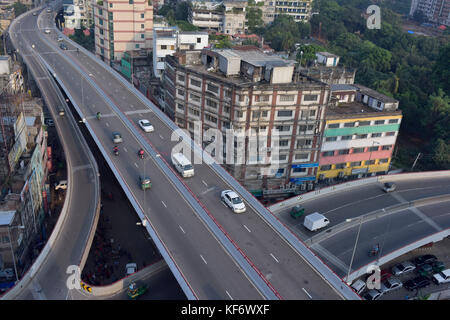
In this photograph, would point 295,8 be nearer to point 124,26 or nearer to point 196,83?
point 124,26

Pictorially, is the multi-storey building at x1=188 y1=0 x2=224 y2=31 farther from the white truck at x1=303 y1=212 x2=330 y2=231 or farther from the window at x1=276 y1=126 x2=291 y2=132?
the white truck at x1=303 y1=212 x2=330 y2=231

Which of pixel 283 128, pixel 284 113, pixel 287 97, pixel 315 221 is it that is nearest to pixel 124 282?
pixel 315 221

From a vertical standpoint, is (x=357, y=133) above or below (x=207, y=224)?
above

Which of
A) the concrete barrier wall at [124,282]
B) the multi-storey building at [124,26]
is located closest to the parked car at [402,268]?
the concrete barrier wall at [124,282]

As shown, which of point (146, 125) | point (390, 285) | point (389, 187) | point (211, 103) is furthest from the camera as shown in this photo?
point (146, 125)

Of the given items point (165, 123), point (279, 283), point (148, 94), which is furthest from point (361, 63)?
point (279, 283)

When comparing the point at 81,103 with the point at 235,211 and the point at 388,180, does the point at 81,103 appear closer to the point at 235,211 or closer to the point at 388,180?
the point at 235,211

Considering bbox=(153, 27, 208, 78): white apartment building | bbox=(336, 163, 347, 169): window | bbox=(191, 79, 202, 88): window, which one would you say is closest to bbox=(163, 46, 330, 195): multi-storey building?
bbox=(191, 79, 202, 88): window
